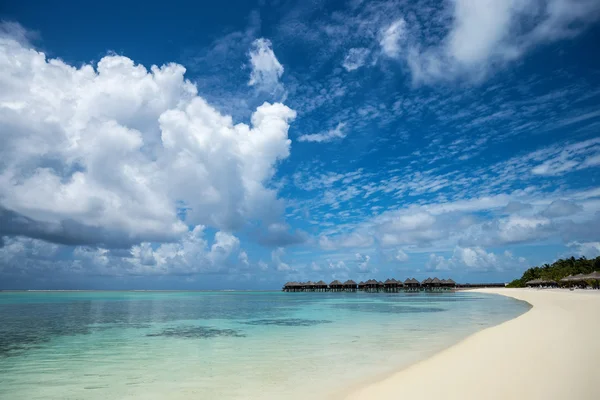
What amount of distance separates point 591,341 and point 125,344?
13957mm

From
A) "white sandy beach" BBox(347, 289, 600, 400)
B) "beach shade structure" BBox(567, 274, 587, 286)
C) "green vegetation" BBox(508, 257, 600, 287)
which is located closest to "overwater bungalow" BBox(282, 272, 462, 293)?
"green vegetation" BBox(508, 257, 600, 287)

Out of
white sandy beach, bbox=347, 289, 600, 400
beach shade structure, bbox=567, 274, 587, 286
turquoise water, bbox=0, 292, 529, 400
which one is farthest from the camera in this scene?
beach shade structure, bbox=567, 274, 587, 286

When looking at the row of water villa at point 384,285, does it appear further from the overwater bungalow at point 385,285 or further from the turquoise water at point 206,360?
the turquoise water at point 206,360

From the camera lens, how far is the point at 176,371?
8562mm

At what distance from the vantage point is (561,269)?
6462 cm

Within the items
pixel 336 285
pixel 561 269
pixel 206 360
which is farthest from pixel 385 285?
pixel 206 360

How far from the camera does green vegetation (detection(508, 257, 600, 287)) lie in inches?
2328

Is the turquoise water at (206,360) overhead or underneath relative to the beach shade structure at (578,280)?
underneath

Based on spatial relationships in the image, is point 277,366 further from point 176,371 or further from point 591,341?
point 591,341

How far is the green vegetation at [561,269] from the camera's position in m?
59.1

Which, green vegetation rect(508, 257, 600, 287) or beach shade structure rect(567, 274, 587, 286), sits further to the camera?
green vegetation rect(508, 257, 600, 287)

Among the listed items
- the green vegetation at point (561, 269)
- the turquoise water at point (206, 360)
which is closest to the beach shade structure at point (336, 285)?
the green vegetation at point (561, 269)

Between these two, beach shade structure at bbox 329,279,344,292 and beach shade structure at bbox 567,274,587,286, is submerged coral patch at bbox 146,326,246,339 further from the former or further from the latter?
beach shade structure at bbox 329,279,344,292

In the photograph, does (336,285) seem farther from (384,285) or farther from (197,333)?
(197,333)
